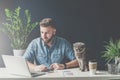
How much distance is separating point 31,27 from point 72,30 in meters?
0.46

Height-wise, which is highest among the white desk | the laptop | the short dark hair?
the short dark hair

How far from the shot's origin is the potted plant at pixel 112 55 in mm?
2826

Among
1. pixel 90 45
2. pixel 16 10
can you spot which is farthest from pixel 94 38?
pixel 16 10

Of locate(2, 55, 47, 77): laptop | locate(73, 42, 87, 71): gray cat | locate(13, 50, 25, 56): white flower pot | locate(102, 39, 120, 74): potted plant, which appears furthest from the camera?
locate(13, 50, 25, 56): white flower pot

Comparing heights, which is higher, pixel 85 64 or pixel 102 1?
pixel 102 1

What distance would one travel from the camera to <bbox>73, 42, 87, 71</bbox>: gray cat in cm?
298

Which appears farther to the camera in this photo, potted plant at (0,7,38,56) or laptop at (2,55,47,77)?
potted plant at (0,7,38,56)

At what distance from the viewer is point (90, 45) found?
3127 millimetres

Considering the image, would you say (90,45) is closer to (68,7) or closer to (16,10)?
(68,7)

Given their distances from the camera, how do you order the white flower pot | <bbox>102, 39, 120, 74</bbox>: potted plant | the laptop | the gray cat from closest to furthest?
the laptop
<bbox>102, 39, 120, 74</bbox>: potted plant
the gray cat
the white flower pot

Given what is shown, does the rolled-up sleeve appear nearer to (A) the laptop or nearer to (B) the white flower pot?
(B) the white flower pot

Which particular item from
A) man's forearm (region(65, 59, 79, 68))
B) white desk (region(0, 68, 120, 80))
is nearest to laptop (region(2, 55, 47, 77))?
white desk (region(0, 68, 120, 80))

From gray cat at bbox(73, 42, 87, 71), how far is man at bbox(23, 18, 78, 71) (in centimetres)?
10

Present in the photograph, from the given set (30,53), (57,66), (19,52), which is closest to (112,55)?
(57,66)
